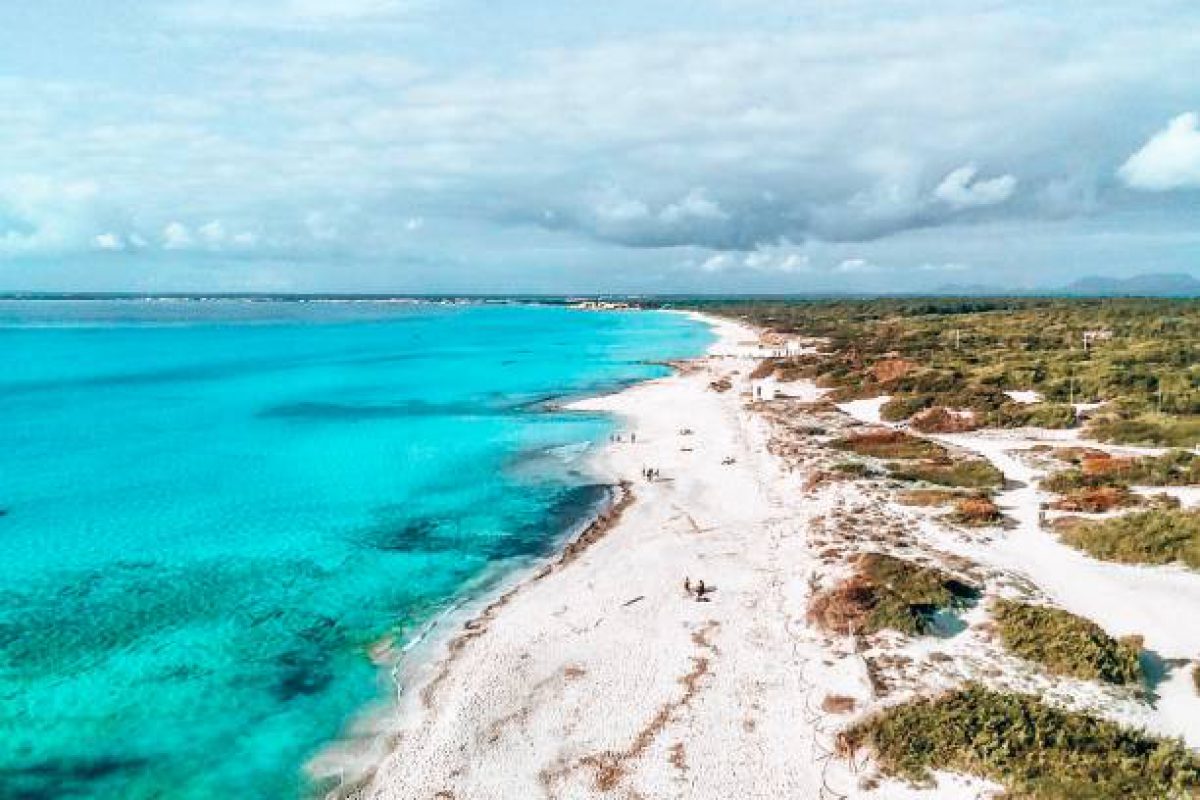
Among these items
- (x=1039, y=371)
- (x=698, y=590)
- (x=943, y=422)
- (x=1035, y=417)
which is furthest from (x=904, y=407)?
(x=698, y=590)

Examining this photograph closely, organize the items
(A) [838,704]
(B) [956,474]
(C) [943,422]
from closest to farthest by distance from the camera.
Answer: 1. (A) [838,704]
2. (B) [956,474]
3. (C) [943,422]

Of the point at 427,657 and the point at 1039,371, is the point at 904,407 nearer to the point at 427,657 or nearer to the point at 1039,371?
the point at 1039,371

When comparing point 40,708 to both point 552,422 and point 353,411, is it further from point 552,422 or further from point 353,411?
point 353,411

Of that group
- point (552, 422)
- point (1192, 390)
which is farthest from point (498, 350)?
→ point (1192, 390)

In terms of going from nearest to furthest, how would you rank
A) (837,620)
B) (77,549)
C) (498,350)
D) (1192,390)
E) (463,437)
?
(837,620)
(77,549)
(1192,390)
(463,437)
(498,350)

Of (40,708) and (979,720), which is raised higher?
(979,720)
